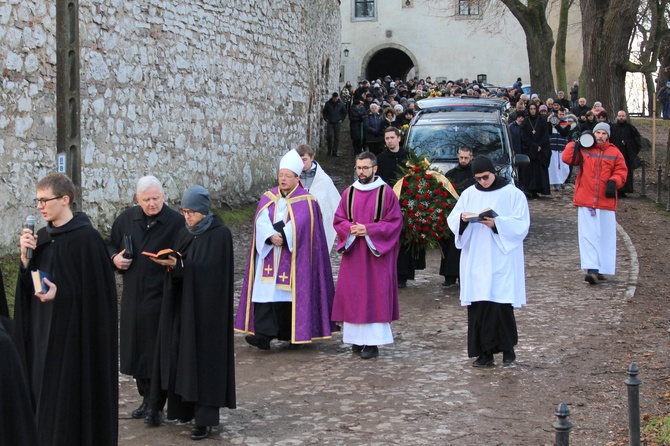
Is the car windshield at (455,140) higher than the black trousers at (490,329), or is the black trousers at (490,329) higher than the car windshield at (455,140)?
the car windshield at (455,140)

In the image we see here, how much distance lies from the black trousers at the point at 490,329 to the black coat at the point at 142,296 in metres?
3.00

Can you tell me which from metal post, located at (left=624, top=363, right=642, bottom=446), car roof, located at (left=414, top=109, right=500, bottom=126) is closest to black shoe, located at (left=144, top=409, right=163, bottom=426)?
metal post, located at (left=624, top=363, right=642, bottom=446)

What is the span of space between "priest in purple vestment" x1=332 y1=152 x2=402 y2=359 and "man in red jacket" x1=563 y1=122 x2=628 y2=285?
3.96 metres

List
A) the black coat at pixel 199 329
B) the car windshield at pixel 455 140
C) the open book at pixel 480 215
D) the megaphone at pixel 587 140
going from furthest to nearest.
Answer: the car windshield at pixel 455 140 → the megaphone at pixel 587 140 → the open book at pixel 480 215 → the black coat at pixel 199 329

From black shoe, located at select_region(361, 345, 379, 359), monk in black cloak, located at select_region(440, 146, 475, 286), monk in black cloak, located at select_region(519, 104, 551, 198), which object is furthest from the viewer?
monk in black cloak, located at select_region(519, 104, 551, 198)

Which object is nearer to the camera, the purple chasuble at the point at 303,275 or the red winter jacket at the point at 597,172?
the purple chasuble at the point at 303,275

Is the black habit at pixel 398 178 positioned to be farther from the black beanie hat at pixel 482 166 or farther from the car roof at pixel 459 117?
the black beanie hat at pixel 482 166

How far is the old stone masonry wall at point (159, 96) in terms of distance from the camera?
1246cm

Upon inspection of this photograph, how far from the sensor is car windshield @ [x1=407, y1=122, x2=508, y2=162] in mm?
16297

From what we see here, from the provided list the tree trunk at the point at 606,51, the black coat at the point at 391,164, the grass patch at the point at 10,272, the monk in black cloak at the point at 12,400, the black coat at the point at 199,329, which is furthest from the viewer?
the tree trunk at the point at 606,51

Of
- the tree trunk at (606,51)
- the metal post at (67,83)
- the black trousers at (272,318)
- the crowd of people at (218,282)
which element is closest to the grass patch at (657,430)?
the crowd of people at (218,282)

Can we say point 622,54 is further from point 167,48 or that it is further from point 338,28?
point 167,48

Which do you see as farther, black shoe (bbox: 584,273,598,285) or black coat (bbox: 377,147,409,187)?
black coat (bbox: 377,147,409,187)

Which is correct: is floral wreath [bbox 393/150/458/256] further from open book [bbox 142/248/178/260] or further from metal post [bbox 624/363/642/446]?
metal post [bbox 624/363/642/446]
